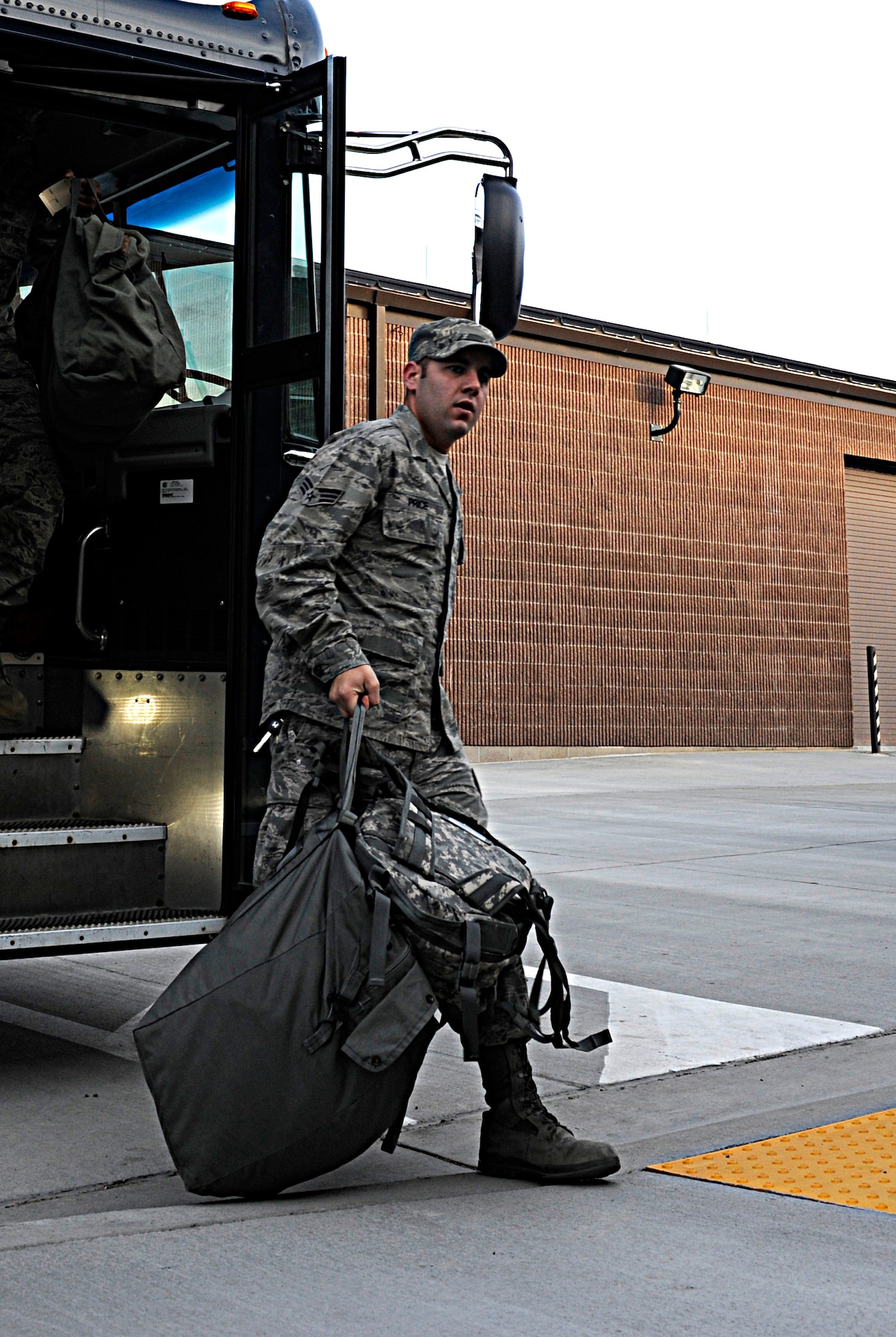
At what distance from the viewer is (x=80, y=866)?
4.96 meters

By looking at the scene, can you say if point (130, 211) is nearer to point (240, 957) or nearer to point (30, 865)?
point (30, 865)

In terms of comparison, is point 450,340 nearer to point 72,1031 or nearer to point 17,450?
point 17,450

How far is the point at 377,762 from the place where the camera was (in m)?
3.70

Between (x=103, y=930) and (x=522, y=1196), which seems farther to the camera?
(x=103, y=930)

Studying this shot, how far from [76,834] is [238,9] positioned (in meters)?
2.59

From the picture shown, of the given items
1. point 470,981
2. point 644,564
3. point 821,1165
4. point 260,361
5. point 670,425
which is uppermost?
point 670,425

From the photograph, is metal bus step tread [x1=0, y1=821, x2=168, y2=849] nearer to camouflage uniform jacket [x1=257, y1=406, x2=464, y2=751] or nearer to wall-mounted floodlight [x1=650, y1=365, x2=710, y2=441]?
camouflage uniform jacket [x1=257, y1=406, x2=464, y2=751]

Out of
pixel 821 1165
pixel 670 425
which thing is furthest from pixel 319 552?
pixel 670 425

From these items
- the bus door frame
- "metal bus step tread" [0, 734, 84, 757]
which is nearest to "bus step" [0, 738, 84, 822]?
"metal bus step tread" [0, 734, 84, 757]

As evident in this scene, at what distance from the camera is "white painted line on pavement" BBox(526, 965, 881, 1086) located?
495 centimetres

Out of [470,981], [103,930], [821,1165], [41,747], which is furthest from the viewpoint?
[41,747]

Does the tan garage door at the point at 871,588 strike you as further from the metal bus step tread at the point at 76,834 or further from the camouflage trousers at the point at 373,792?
the camouflage trousers at the point at 373,792

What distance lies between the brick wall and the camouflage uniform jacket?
15.9m

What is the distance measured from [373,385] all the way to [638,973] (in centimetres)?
1466
